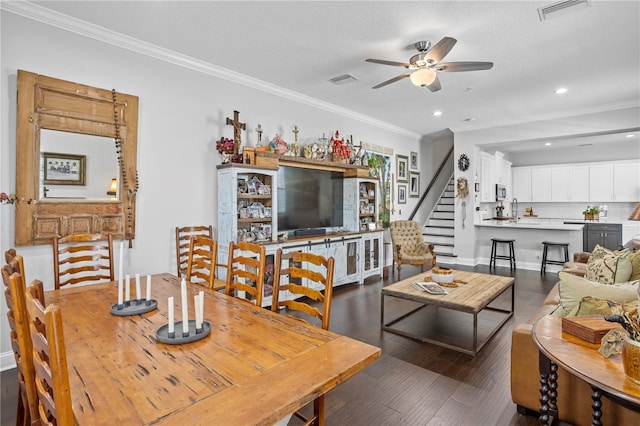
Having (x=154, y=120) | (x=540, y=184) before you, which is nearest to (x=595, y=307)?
(x=154, y=120)

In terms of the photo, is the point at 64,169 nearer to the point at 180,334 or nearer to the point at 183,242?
the point at 183,242

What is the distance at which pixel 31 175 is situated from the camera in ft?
8.84

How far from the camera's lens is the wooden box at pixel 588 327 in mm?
1444

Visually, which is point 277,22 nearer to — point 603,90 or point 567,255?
point 603,90

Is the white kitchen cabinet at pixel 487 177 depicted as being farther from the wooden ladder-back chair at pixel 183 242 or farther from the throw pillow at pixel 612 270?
the wooden ladder-back chair at pixel 183 242

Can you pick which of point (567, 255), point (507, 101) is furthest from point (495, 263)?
point (507, 101)

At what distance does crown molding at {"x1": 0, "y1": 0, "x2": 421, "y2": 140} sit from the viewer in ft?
8.77

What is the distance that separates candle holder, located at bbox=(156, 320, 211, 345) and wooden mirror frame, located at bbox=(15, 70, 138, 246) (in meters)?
2.02

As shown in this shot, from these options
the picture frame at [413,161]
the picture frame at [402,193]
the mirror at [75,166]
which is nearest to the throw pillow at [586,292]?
the mirror at [75,166]

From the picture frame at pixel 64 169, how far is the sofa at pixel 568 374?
370 centimetres

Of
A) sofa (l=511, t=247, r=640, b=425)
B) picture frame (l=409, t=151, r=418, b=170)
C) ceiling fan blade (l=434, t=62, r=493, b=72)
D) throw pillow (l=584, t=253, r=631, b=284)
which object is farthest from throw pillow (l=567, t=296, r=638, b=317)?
picture frame (l=409, t=151, r=418, b=170)

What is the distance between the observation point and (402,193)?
23.6ft

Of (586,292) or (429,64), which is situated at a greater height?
(429,64)

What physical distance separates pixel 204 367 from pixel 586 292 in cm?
201
